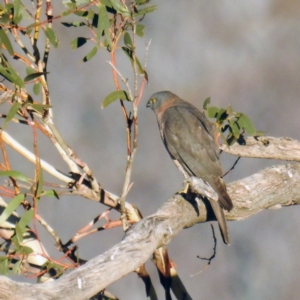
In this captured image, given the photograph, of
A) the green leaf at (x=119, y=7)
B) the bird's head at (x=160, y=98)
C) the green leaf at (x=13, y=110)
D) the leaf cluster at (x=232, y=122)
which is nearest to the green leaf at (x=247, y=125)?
the leaf cluster at (x=232, y=122)

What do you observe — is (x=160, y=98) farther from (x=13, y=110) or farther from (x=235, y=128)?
(x=13, y=110)

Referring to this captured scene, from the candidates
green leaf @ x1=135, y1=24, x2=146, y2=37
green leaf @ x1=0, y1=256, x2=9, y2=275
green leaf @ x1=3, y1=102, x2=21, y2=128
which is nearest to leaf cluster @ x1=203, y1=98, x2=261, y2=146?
green leaf @ x1=135, y1=24, x2=146, y2=37

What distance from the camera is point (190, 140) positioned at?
4371 mm

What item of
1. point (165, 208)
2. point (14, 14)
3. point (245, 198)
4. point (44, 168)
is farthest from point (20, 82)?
point (245, 198)

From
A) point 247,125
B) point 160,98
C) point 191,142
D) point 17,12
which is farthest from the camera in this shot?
point 160,98

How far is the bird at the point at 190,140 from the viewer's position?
407 centimetres

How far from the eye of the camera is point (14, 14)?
277cm

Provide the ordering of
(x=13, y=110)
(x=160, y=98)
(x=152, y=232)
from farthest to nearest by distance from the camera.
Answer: (x=160, y=98), (x=13, y=110), (x=152, y=232)

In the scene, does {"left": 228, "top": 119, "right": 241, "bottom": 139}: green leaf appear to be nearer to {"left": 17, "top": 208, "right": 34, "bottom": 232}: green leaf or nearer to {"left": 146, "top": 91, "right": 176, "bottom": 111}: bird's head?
{"left": 17, "top": 208, "right": 34, "bottom": 232}: green leaf

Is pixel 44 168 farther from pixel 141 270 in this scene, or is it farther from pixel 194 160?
pixel 194 160

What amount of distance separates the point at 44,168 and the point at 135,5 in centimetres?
93

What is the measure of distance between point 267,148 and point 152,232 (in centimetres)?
141

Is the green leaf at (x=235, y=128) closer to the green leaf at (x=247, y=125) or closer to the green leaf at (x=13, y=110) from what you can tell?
the green leaf at (x=247, y=125)

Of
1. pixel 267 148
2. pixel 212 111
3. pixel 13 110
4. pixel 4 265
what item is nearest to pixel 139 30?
pixel 212 111
